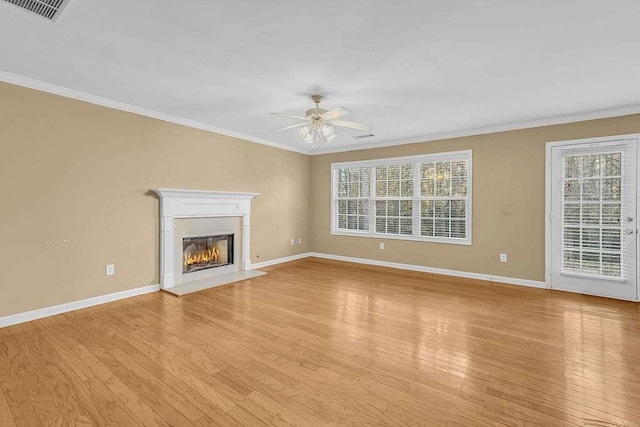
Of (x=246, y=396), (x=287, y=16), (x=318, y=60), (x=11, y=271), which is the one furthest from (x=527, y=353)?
(x=11, y=271)

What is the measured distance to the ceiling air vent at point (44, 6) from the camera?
74.7 inches

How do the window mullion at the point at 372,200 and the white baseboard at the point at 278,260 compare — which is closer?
the white baseboard at the point at 278,260

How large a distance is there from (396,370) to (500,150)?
4.00 m

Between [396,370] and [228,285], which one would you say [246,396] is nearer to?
[396,370]

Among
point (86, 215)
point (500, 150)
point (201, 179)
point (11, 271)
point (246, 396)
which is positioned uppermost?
point (500, 150)

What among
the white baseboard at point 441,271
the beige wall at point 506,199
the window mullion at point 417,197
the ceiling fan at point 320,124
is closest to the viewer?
the ceiling fan at point 320,124

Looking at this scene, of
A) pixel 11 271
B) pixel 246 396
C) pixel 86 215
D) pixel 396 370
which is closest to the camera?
pixel 246 396

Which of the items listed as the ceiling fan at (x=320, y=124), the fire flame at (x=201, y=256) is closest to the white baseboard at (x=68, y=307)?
the fire flame at (x=201, y=256)

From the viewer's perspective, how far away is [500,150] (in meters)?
4.66

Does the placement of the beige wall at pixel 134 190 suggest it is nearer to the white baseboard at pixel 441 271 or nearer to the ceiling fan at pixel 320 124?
the white baseboard at pixel 441 271

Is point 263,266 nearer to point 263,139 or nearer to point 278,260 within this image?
point 278,260

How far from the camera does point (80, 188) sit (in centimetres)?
342

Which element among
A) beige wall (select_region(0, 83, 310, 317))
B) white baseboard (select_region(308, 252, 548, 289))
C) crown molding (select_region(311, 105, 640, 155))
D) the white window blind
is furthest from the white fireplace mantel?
the white window blind

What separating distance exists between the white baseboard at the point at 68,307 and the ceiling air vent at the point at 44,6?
112 inches
